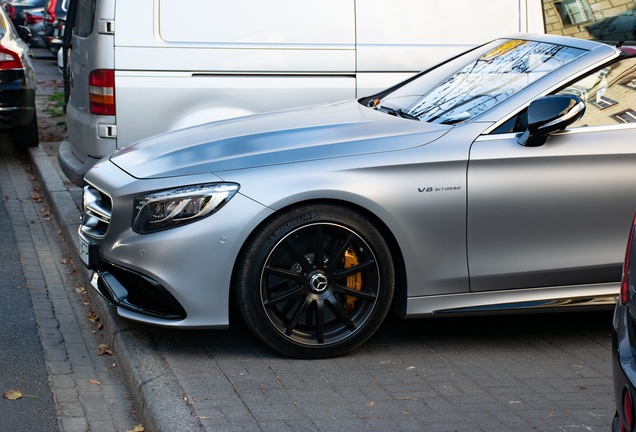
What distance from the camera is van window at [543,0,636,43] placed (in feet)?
21.1

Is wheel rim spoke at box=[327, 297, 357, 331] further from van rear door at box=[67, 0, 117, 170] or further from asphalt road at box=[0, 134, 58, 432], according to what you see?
van rear door at box=[67, 0, 117, 170]

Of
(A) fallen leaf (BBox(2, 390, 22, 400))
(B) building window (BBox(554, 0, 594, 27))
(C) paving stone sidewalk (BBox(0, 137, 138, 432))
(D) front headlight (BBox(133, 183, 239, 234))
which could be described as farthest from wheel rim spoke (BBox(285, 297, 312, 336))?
(B) building window (BBox(554, 0, 594, 27))

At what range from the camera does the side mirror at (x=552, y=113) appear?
378cm

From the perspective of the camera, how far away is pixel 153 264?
12.3 feet

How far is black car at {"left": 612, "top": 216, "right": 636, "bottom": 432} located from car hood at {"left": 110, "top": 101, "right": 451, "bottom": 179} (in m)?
1.56

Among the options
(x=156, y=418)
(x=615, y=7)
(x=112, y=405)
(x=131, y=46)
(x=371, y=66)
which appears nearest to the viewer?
(x=156, y=418)

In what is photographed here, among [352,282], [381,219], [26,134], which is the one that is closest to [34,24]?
[26,134]

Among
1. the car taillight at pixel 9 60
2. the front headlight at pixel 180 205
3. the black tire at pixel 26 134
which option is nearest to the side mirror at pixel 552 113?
the front headlight at pixel 180 205

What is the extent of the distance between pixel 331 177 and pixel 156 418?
1.30 metres

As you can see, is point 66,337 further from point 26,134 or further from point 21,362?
point 26,134

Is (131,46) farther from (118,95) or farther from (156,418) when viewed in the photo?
(156,418)

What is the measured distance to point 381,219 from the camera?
3.86 meters

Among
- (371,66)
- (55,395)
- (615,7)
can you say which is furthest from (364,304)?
Answer: (615,7)

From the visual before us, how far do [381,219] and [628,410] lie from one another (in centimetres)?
173
